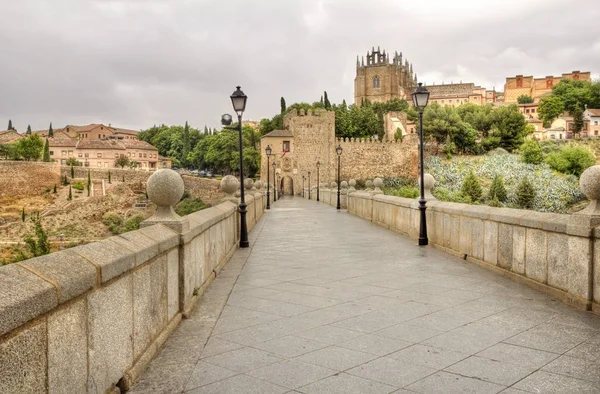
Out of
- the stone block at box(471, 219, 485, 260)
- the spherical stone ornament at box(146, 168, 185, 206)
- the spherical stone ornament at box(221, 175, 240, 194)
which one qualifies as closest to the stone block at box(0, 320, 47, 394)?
the spherical stone ornament at box(146, 168, 185, 206)

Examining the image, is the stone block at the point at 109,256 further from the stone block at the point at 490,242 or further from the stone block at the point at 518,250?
the stone block at the point at 490,242

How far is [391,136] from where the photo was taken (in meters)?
86.5

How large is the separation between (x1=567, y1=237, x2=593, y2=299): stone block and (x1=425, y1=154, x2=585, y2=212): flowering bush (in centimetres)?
5065

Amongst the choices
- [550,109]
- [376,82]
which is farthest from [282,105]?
[550,109]

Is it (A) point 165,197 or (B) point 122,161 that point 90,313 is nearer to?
(A) point 165,197

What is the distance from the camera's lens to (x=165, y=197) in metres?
5.16

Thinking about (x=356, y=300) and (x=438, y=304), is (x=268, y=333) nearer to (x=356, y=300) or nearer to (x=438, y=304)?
(x=356, y=300)

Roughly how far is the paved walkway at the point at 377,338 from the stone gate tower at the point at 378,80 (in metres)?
116

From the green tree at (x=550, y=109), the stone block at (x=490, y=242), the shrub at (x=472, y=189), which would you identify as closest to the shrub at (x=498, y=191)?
the shrub at (x=472, y=189)

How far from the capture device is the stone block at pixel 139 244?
11.8 feet

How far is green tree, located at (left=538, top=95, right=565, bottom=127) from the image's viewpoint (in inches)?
4466

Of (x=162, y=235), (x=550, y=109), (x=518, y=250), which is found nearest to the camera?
(x=162, y=235)

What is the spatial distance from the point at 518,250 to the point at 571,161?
7502cm

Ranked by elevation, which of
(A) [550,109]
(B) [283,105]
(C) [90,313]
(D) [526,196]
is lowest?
(D) [526,196]
